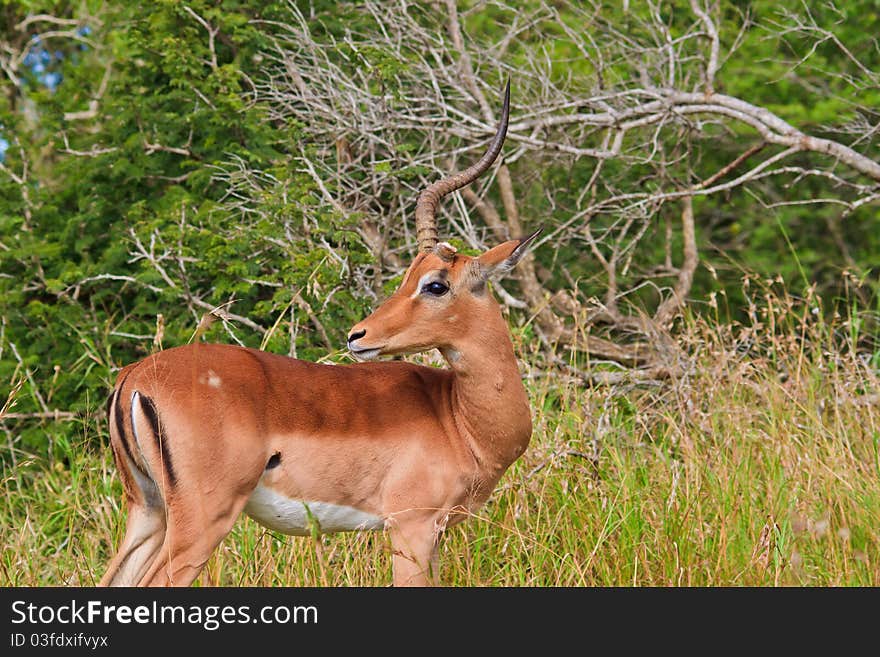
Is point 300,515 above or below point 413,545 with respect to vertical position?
above

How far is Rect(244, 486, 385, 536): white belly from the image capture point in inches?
153

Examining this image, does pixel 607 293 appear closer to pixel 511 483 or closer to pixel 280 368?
pixel 511 483

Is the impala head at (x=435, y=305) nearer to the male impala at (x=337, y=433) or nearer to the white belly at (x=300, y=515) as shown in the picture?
the male impala at (x=337, y=433)

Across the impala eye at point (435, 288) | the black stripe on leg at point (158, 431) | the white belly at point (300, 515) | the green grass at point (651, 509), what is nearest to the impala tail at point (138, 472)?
the black stripe on leg at point (158, 431)

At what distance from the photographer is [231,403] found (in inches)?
148

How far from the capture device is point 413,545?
12.9 feet

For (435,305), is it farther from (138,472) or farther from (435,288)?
(138,472)

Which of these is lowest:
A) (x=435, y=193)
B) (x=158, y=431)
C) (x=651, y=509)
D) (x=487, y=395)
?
(x=651, y=509)

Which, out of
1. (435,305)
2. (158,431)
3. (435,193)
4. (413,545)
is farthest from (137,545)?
(435,193)

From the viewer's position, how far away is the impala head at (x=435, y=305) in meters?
3.91

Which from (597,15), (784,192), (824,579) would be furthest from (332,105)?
(784,192)

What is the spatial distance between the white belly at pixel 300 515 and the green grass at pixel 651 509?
0.44 feet


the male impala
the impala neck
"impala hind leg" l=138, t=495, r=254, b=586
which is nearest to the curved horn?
the male impala

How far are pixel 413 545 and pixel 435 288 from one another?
2.85 feet
